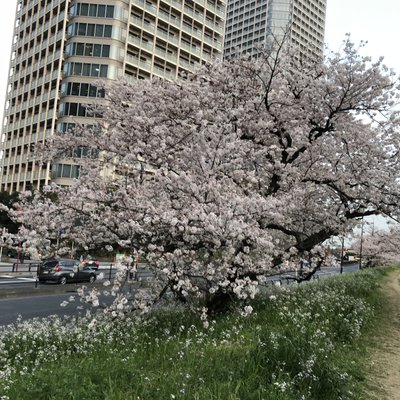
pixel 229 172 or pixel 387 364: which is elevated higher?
pixel 229 172

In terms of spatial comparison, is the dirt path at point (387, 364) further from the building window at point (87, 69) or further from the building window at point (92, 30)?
the building window at point (92, 30)

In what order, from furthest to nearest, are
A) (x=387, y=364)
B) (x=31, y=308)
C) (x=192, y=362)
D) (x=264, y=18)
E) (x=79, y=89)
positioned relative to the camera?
(x=264, y=18) → (x=79, y=89) → (x=31, y=308) → (x=387, y=364) → (x=192, y=362)

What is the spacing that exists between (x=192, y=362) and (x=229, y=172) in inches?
185

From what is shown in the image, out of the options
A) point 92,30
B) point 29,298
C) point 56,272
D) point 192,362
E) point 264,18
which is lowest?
point 29,298

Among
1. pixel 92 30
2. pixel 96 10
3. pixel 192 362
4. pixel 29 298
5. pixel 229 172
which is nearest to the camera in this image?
pixel 192 362

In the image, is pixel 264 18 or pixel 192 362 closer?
pixel 192 362

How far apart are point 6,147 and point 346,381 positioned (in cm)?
7504

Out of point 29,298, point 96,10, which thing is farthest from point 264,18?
point 29,298

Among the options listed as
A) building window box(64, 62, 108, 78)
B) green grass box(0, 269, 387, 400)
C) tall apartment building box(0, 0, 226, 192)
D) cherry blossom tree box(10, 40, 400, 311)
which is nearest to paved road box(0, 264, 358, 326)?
cherry blossom tree box(10, 40, 400, 311)

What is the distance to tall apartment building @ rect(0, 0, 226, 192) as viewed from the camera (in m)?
57.1

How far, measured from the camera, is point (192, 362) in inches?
205

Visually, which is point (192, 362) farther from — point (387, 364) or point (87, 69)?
point (87, 69)

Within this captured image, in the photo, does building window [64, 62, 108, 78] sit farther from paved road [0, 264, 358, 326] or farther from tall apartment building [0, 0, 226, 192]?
paved road [0, 264, 358, 326]

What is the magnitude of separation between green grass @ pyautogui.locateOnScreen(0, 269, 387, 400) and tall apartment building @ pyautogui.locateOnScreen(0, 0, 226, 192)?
45889 mm
